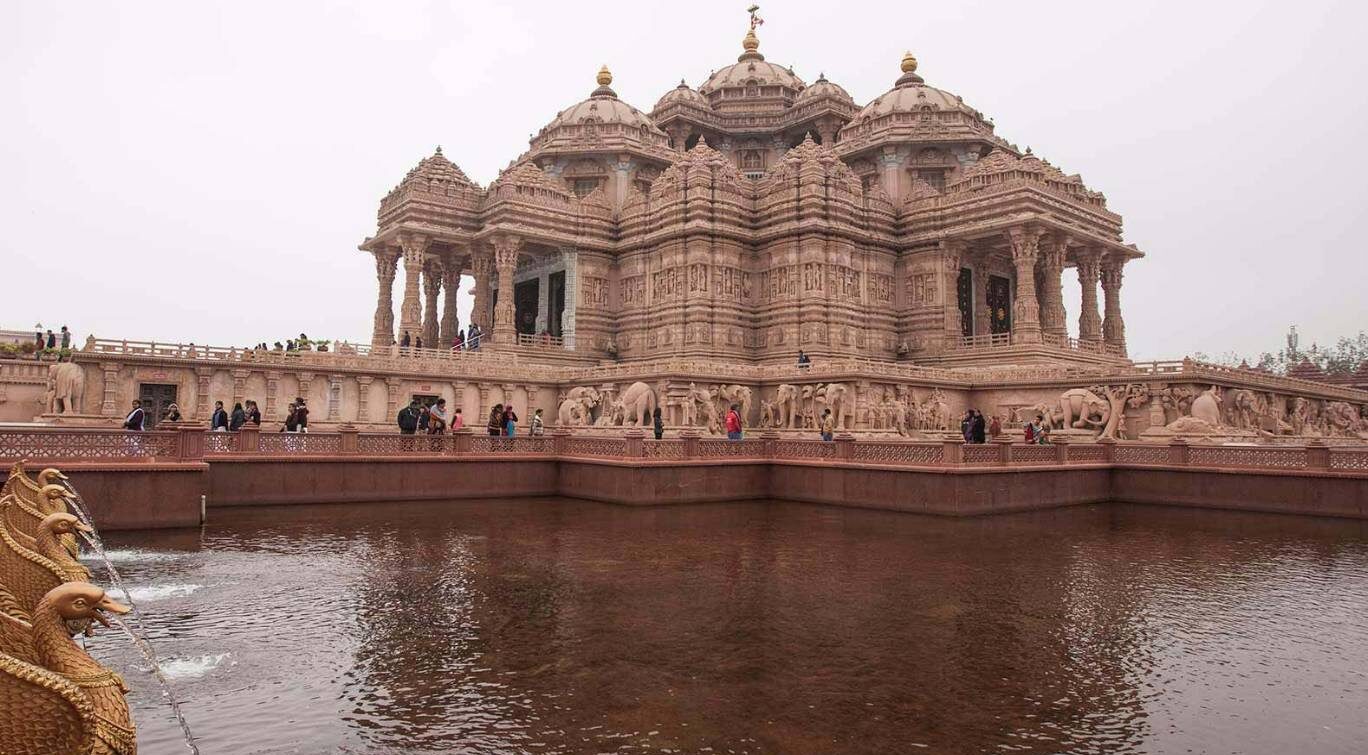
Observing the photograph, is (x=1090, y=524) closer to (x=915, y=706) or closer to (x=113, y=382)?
(x=915, y=706)

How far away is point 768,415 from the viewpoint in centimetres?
3025

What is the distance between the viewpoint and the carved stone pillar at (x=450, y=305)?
43.4 meters

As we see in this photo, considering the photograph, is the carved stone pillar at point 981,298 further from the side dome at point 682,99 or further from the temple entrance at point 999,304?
the side dome at point 682,99

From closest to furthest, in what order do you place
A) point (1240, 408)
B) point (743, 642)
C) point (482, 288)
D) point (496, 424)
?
1. point (743, 642)
2. point (496, 424)
3. point (1240, 408)
4. point (482, 288)

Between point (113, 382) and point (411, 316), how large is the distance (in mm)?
12749

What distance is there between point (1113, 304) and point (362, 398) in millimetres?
34312

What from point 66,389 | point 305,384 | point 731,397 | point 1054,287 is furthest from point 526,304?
point 1054,287

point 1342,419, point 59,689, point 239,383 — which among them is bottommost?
point 59,689

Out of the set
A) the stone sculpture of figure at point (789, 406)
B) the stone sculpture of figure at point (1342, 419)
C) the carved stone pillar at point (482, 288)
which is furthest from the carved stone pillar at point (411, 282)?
the stone sculpture of figure at point (1342, 419)

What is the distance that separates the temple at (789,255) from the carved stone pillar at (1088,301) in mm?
83

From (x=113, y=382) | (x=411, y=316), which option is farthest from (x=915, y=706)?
(x=411, y=316)

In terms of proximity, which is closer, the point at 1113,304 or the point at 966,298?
the point at 966,298

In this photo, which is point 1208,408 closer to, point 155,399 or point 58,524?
point 58,524

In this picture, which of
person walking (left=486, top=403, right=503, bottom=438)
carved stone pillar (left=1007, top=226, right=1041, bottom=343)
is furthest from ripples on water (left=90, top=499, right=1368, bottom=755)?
carved stone pillar (left=1007, top=226, right=1041, bottom=343)
